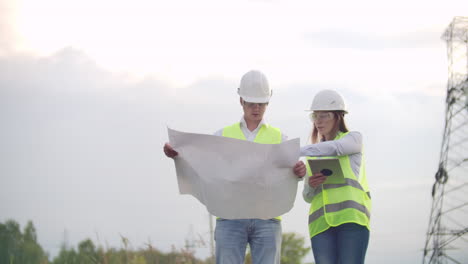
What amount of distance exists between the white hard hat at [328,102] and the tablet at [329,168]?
62 centimetres

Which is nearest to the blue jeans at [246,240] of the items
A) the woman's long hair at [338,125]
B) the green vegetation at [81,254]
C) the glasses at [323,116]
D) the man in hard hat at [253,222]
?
the man in hard hat at [253,222]

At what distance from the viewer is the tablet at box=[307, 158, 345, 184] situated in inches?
251

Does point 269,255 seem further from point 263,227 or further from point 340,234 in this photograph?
point 340,234

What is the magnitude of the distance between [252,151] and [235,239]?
Result: 93 centimetres

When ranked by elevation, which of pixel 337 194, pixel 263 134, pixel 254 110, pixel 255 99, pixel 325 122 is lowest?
pixel 337 194

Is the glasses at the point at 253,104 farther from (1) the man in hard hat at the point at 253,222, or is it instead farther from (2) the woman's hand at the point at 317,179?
(2) the woman's hand at the point at 317,179

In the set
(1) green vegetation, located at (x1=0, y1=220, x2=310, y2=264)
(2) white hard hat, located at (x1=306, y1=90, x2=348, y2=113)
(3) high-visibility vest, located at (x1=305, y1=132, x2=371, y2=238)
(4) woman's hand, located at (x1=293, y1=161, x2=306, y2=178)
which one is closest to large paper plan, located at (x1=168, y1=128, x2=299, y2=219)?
(4) woman's hand, located at (x1=293, y1=161, x2=306, y2=178)

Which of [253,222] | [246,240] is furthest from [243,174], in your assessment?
[246,240]

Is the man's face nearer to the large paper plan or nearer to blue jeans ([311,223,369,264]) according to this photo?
the large paper plan

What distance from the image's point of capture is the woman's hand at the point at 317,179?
6.46 meters

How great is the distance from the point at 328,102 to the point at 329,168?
0.74m

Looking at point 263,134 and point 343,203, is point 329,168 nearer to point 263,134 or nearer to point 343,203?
point 343,203

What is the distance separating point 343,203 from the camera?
6.36 metres

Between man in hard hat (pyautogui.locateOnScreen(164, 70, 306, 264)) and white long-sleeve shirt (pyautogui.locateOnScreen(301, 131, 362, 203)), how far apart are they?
0.20 metres
